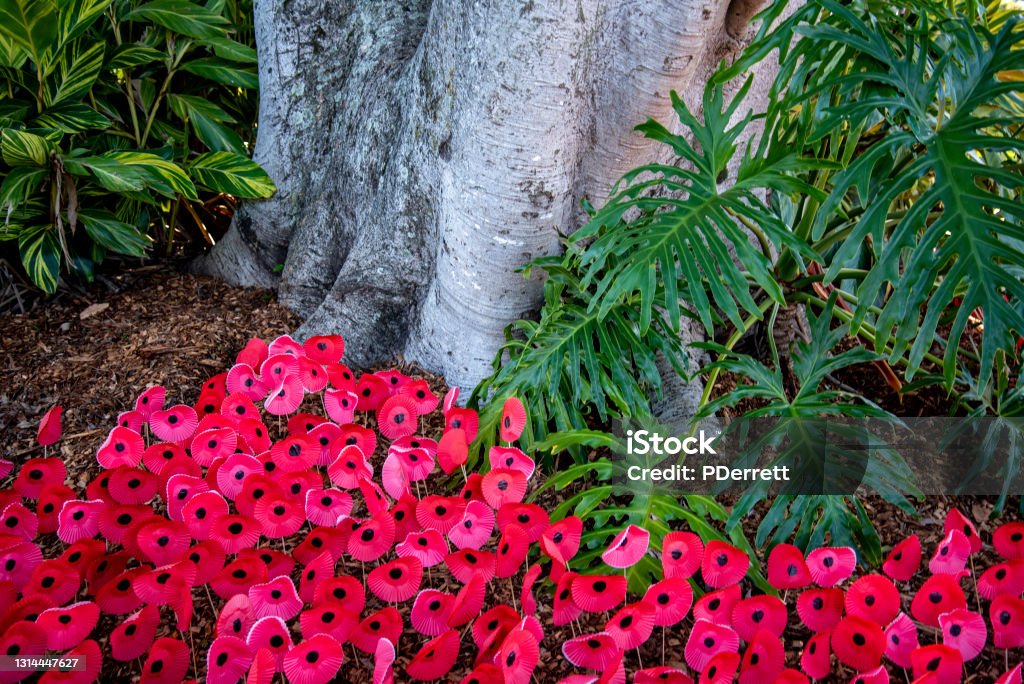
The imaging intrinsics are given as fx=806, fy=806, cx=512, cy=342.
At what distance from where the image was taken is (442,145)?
2.60 meters

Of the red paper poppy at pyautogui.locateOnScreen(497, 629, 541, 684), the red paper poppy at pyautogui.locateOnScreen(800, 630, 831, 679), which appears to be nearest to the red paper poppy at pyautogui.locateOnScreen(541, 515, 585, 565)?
the red paper poppy at pyautogui.locateOnScreen(497, 629, 541, 684)

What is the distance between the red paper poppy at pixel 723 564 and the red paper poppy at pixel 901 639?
12.1 inches

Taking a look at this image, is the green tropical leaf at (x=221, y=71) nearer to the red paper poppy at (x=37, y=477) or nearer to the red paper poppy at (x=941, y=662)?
the red paper poppy at (x=37, y=477)

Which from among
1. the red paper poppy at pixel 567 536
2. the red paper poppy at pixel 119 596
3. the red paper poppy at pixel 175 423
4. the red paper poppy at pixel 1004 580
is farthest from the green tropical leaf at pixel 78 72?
the red paper poppy at pixel 1004 580

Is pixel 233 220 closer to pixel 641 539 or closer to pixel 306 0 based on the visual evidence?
pixel 306 0

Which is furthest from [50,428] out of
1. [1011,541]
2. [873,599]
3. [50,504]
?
[1011,541]

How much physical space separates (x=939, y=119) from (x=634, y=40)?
2.72 ft

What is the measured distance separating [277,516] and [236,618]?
0.95 feet

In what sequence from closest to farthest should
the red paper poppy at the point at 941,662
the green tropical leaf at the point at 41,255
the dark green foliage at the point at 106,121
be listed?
the red paper poppy at the point at 941,662, the dark green foliage at the point at 106,121, the green tropical leaf at the point at 41,255

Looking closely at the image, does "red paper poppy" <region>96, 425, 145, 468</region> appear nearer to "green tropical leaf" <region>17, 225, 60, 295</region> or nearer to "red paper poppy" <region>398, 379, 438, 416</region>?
"red paper poppy" <region>398, 379, 438, 416</region>

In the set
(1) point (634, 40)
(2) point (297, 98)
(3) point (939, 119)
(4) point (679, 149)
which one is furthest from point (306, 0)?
(3) point (939, 119)

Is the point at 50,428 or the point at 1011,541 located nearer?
the point at 1011,541

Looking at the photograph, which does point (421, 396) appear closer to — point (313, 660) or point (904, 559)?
point (313, 660)

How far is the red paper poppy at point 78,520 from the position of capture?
195 centimetres
